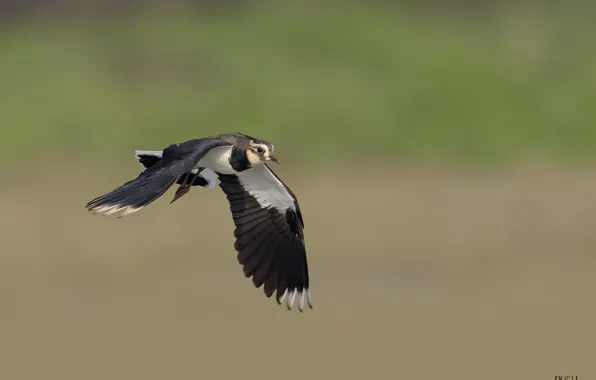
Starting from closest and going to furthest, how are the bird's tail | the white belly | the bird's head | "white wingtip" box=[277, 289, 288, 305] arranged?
the bird's tail < the bird's head < the white belly < "white wingtip" box=[277, 289, 288, 305]

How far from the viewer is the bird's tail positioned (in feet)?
30.6

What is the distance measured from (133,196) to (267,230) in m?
2.24

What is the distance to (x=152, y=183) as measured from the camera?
957cm

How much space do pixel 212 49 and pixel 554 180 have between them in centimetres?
605

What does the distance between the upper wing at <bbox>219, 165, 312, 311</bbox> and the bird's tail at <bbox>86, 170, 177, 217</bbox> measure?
181 cm

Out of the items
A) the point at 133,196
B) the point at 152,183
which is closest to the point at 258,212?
the point at 152,183

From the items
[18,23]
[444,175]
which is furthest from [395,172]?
[18,23]

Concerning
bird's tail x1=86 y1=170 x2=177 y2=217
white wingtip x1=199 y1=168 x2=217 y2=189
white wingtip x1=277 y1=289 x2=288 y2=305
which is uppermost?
white wingtip x1=199 y1=168 x2=217 y2=189

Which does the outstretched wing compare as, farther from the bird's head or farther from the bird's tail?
the bird's head

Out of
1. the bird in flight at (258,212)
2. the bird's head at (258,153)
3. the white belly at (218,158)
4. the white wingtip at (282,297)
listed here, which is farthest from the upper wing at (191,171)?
the white wingtip at (282,297)

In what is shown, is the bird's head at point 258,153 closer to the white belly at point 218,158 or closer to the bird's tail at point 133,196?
the white belly at point 218,158

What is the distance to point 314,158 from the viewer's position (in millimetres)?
22109

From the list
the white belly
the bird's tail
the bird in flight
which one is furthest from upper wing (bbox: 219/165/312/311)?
the bird's tail

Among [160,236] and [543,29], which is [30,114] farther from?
[543,29]
